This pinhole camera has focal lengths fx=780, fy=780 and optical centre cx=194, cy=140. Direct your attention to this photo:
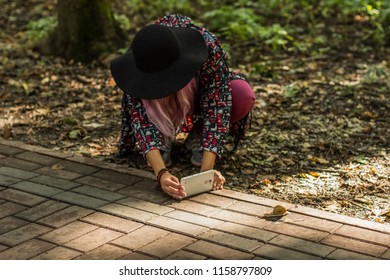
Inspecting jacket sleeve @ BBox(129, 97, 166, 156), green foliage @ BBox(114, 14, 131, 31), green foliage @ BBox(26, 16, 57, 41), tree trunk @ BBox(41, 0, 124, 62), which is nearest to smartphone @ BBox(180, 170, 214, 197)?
jacket sleeve @ BBox(129, 97, 166, 156)

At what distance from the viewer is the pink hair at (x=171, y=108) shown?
4766 mm

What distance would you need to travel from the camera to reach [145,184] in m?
4.81

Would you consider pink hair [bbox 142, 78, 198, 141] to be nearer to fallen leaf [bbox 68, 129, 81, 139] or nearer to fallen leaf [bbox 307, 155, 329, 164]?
fallen leaf [bbox 307, 155, 329, 164]

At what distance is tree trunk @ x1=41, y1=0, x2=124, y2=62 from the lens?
7.88 meters

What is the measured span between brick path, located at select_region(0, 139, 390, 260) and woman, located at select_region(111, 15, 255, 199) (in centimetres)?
24

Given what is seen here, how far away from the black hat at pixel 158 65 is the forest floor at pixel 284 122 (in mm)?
854

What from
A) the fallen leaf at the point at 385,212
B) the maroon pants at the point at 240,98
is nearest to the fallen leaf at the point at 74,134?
the maroon pants at the point at 240,98

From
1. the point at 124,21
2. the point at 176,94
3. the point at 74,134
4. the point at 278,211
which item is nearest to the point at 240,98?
the point at 176,94

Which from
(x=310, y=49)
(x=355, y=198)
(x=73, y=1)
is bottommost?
(x=355, y=198)

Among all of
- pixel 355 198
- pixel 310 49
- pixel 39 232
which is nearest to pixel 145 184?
pixel 39 232

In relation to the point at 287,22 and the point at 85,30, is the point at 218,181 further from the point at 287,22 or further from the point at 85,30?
the point at 287,22

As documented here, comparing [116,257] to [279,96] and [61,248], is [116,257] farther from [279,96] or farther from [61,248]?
[279,96]

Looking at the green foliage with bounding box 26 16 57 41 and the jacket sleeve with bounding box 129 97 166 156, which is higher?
the green foliage with bounding box 26 16 57 41
